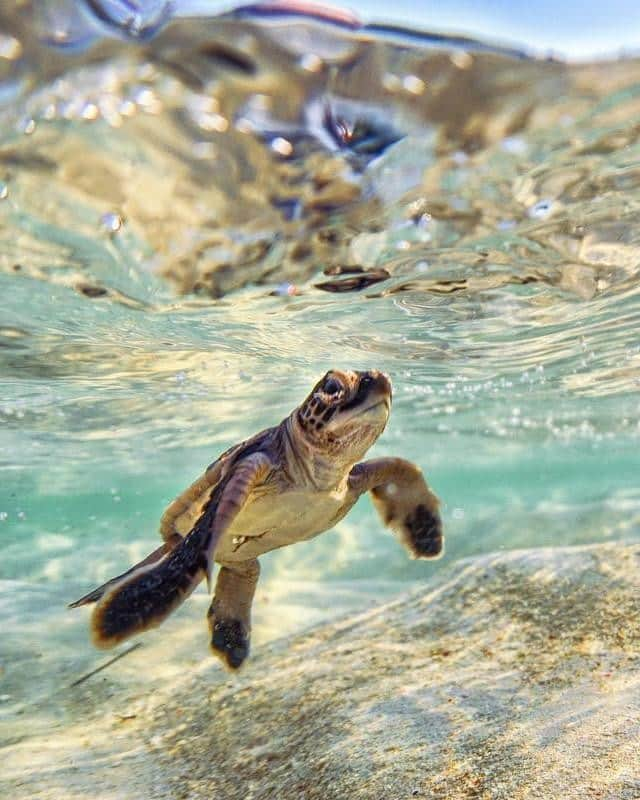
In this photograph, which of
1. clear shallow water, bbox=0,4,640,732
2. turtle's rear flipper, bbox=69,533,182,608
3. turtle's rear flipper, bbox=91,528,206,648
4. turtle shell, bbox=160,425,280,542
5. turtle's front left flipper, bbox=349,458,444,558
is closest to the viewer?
turtle's rear flipper, bbox=91,528,206,648

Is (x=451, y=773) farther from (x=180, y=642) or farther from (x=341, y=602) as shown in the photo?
(x=341, y=602)

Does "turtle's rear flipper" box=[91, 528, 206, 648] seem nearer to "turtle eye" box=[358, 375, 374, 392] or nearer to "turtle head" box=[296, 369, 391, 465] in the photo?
"turtle head" box=[296, 369, 391, 465]

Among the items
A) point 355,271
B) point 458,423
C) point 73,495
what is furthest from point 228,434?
point 73,495

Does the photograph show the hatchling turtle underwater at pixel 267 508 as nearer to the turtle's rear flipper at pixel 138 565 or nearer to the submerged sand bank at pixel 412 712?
the turtle's rear flipper at pixel 138 565

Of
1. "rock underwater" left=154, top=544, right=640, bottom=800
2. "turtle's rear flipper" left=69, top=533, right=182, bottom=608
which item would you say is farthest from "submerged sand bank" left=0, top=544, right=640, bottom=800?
"turtle's rear flipper" left=69, top=533, right=182, bottom=608

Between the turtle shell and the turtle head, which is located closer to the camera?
the turtle head

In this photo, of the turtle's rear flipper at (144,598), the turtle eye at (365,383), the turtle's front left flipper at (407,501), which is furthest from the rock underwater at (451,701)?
the turtle eye at (365,383)

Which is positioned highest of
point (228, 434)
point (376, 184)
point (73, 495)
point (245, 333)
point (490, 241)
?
point (376, 184)

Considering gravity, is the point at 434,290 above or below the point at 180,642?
Result: above
